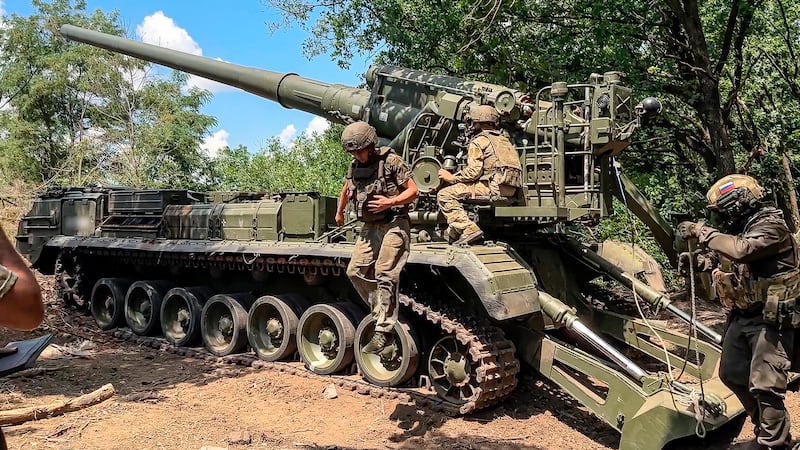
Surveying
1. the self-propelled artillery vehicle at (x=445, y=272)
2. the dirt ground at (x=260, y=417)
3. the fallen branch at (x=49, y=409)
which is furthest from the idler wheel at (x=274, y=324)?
the fallen branch at (x=49, y=409)

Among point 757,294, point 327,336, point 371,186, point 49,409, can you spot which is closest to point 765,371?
point 757,294

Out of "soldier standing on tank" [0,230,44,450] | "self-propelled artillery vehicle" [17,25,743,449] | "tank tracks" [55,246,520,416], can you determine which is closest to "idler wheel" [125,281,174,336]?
"self-propelled artillery vehicle" [17,25,743,449]

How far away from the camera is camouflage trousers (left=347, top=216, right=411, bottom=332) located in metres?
5.77

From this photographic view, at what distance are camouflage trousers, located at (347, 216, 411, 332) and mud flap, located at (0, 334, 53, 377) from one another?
3508 mm

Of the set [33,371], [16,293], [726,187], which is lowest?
[33,371]

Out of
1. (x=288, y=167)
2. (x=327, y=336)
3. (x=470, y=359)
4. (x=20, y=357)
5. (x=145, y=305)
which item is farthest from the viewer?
(x=288, y=167)

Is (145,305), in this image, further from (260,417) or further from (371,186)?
(371,186)

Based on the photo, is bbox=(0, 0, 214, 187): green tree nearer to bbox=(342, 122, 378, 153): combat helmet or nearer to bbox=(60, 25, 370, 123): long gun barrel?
bbox=(60, 25, 370, 123): long gun barrel

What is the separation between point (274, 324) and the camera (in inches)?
325

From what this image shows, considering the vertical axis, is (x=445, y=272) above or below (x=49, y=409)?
above

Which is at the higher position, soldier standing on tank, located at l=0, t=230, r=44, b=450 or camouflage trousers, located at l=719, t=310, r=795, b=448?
soldier standing on tank, located at l=0, t=230, r=44, b=450

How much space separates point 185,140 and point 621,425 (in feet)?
79.3

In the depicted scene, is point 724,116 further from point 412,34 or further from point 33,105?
point 33,105

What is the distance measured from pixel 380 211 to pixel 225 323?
402 centimetres
